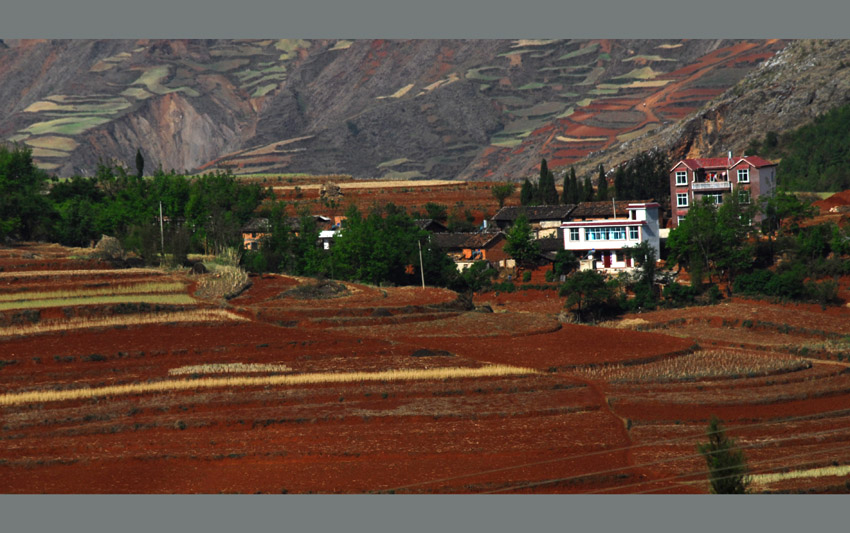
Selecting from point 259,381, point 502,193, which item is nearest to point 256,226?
point 502,193

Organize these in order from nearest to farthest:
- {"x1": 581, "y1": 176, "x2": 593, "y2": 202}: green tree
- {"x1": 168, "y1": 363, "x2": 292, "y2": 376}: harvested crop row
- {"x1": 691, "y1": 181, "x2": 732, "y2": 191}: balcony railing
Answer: {"x1": 168, "y1": 363, "x2": 292, "y2": 376}: harvested crop row
{"x1": 691, "y1": 181, "x2": 732, "y2": 191}: balcony railing
{"x1": 581, "y1": 176, "x2": 593, "y2": 202}: green tree

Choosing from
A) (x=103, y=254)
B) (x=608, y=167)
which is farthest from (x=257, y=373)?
(x=608, y=167)

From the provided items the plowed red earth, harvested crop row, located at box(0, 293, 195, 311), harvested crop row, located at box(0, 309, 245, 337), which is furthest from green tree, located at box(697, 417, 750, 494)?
harvested crop row, located at box(0, 293, 195, 311)

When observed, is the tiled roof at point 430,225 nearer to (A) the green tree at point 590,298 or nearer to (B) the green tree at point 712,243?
(B) the green tree at point 712,243

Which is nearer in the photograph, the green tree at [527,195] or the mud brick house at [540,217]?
the mud brick house at [540,217]

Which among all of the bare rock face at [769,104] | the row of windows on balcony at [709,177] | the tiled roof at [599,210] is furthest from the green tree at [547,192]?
the bare rock face at [769,104]

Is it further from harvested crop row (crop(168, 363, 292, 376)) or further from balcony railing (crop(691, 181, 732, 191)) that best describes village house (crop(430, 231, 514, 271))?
harvested crop row (crop(168, 363, 292, 376))

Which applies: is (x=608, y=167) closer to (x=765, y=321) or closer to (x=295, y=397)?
(x=765, y=321)
